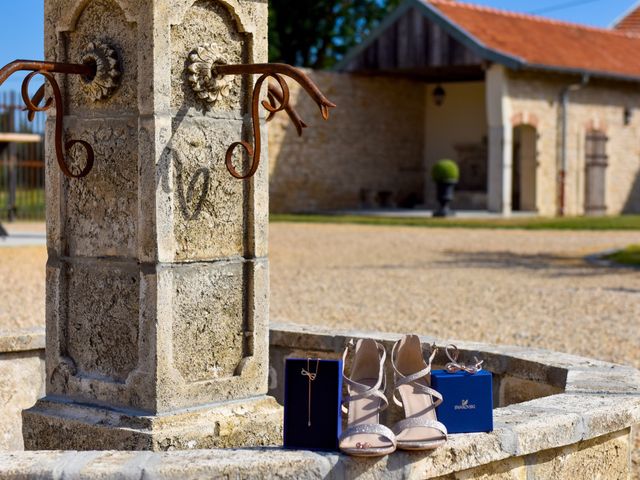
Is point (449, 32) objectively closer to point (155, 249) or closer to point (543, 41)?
point (543, 41)

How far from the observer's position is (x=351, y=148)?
2223cm

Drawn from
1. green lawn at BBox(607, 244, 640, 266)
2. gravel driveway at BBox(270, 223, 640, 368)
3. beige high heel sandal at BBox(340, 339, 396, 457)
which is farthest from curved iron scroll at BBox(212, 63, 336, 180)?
green lawn at BBox(607, 244, 640, 266)

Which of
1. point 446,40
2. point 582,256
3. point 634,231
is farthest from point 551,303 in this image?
point 446,40

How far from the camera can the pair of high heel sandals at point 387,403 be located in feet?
8.05

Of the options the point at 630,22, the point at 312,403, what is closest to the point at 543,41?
the point at 630,22

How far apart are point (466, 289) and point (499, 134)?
35.0ft

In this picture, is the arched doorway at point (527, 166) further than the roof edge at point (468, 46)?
Yes

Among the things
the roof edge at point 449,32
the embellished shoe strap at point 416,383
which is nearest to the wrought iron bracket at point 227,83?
the embellished shoe strap at point 416,383

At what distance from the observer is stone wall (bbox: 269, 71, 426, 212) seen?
2119 centimetres

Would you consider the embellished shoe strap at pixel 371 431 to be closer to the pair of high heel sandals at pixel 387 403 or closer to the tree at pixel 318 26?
the pair of high heel sandals at pixel 387 403

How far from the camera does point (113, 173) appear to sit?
10.1 ft

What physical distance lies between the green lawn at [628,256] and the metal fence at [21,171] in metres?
8.68

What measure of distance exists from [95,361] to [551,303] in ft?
19.5

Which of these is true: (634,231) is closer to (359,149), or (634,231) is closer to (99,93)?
(359,149)
